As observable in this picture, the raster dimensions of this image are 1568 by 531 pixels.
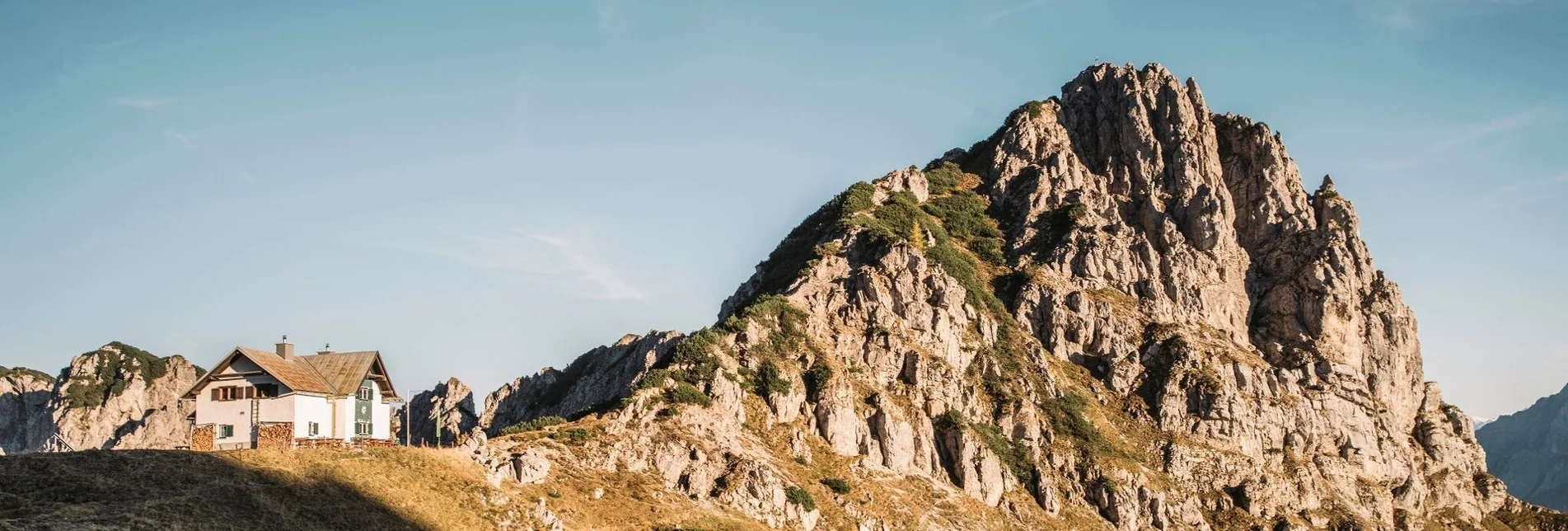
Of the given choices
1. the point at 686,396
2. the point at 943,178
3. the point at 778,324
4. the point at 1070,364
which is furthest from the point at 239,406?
the point at 943,178

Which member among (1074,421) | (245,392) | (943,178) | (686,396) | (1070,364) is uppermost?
(943,178)

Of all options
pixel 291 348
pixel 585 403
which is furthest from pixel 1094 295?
pixel 291 348

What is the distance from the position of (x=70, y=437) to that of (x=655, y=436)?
110444 millimetres

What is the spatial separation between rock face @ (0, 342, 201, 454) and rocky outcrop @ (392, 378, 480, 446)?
27626 mm

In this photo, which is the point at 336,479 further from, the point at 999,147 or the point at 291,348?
the point at 999,147

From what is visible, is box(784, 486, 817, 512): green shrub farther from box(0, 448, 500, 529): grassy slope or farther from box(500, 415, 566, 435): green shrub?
box(0, 448, 500, 529): grassy slope

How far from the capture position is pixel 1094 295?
136625mm

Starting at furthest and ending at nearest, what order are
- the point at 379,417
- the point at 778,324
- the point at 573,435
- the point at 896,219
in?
the point at 896,219, the point at 778,324, the point at 573,435, the point at 379,417

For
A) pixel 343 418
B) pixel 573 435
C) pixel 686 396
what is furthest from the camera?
pixel 686 396

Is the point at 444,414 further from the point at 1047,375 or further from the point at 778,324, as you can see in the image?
the point at 1047,375

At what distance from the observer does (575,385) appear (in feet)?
488

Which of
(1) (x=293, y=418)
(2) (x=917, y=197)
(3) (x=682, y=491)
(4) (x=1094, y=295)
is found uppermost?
(2) (x=917, y=197)

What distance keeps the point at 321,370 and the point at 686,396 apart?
A: 28822mm

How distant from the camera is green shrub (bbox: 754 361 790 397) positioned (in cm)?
10831
